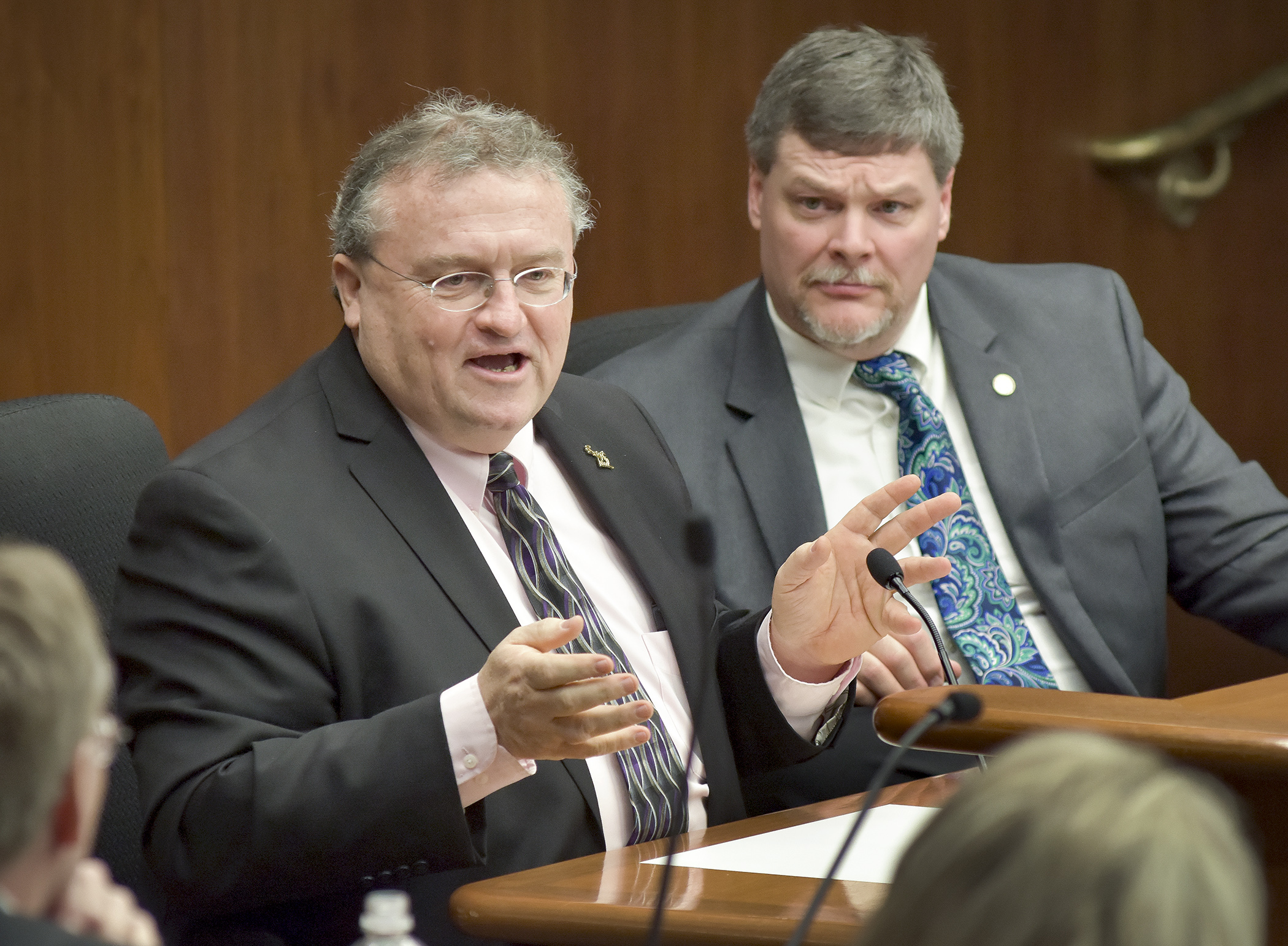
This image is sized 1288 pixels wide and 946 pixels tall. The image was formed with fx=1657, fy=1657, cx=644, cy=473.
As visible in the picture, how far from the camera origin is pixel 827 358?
263cm

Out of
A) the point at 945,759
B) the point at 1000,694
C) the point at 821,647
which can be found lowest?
the point at 945,759

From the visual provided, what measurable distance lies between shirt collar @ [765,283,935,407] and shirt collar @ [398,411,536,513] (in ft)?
2.52

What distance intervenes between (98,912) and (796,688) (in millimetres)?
1252

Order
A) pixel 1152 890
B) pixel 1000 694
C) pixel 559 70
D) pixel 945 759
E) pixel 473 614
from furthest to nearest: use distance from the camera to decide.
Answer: pixel 559 70 → pixel 945 759 → pixel 473 614 → pixel 1000 694 → pixel 1152 890

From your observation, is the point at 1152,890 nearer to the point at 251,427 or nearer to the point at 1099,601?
the point at 251,427

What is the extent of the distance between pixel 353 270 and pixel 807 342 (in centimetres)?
88

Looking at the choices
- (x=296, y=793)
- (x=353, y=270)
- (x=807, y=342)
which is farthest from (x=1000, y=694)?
(x=807, y=342)

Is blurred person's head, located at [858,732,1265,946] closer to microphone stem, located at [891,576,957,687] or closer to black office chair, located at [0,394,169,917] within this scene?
microphone stem, located at [891,576,957,687]

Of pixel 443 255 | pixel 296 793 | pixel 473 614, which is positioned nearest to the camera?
pixel 296 793

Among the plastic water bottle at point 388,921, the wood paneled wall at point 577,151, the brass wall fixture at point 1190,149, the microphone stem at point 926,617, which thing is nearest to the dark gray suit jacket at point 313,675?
the microphone stem at point 926,617

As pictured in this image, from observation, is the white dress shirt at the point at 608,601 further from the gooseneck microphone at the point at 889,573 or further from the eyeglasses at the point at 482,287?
the gooseneck microphone at the point at 889,573

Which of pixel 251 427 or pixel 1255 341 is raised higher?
pixel 251 427

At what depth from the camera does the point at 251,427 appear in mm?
1870

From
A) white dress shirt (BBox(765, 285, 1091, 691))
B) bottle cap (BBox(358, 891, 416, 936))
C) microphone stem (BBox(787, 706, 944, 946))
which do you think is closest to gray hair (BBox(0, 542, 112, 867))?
bottle cap (BBox(358, 891, 416, 936))
